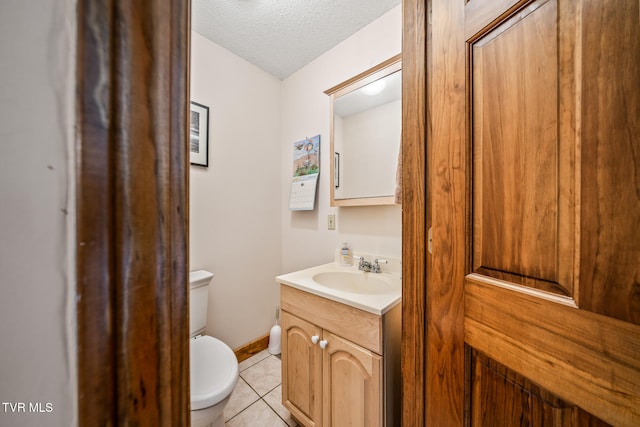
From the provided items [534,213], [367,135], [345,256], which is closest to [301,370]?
[345,256]

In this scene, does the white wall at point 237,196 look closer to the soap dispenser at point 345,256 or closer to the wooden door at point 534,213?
the soap dispenser at point 345,256

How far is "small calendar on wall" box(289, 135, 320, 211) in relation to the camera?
1.69 m

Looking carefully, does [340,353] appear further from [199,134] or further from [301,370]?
[199,134]

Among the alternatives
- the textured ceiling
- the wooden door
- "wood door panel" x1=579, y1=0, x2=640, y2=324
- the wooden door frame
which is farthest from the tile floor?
the textured ceiling

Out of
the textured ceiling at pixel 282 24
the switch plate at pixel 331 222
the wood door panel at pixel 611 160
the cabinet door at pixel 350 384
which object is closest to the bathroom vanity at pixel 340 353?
the cabinet door at pixel 350 384

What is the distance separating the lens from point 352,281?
1.37 m

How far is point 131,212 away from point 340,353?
0.98 metres

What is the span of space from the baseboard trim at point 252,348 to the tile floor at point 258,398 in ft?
0.13

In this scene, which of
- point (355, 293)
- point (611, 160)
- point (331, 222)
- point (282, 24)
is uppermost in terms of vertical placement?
point (282, 24)

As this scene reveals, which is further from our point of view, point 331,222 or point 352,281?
point 331,222

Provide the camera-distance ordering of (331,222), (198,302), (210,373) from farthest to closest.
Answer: (331,222)
(198,302)
(210,373)

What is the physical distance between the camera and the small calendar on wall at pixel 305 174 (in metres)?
1.69

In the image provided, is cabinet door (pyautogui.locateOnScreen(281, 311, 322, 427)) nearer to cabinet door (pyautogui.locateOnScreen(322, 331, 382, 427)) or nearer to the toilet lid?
cabinet door (pyautogui.locateOnScreen(322, 331, 382, 427))

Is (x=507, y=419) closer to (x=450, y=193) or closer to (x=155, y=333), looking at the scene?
(x=450, y=193)
